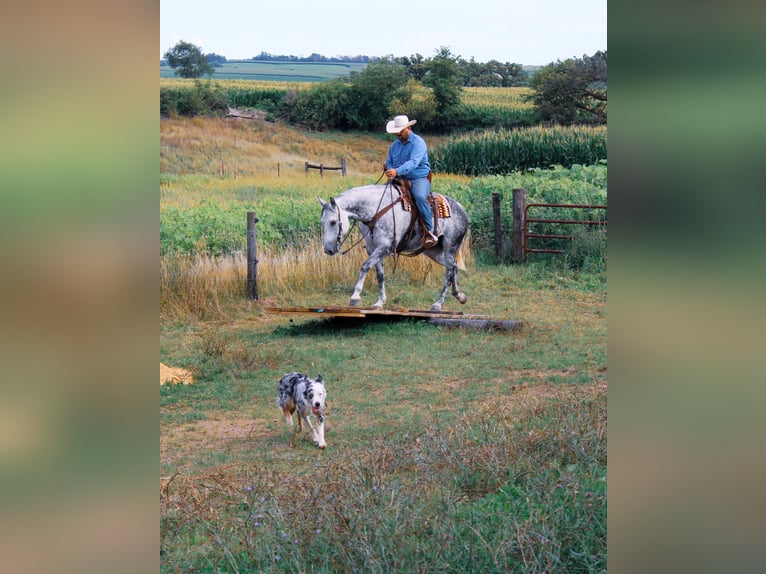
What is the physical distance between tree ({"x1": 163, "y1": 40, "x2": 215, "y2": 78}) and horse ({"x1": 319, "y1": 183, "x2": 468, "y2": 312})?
1.36 meters

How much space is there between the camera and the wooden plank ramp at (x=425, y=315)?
20.3 feet

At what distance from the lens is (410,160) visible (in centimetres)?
621

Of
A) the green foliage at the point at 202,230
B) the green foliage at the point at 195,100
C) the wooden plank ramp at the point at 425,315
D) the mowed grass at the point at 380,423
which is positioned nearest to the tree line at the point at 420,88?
the green foliage at the point at 195,100

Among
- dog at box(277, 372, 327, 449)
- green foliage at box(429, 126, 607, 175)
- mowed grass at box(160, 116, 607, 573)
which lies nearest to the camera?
mowed grass at box(160, 116, 607, 573)

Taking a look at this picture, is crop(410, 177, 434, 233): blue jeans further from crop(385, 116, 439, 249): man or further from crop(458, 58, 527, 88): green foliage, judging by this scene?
crop(458, 58, 527, 88): green foliage

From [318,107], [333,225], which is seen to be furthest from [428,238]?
[318,107]

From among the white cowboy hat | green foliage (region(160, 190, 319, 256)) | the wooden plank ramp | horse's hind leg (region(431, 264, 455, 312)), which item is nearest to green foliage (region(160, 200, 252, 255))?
green foliage (region(160, 190, 319, 256))

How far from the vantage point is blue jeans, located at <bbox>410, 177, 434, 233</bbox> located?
20.8ft

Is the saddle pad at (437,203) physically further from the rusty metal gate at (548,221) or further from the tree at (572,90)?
the tree at (572,90)
